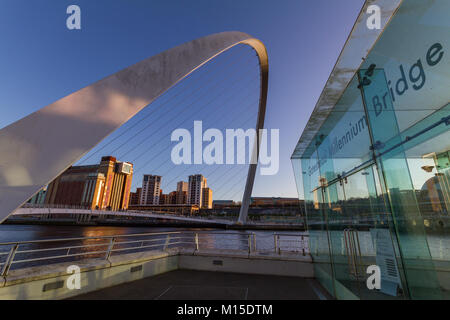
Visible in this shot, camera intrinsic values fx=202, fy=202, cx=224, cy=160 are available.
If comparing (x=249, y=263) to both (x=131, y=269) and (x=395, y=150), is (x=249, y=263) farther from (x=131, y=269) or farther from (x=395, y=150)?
(x=395, y=150)

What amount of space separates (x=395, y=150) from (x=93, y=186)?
64.8 m

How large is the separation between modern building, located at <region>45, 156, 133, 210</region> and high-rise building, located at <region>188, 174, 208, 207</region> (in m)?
35.6

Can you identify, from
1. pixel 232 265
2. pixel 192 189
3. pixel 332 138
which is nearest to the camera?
pixel 332 138

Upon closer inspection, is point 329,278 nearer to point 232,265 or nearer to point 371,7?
point 232,265

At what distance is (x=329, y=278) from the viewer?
10.7 ft

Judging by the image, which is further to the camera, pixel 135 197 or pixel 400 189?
pixel 135 197

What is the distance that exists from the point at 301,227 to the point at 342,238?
37.8 metres

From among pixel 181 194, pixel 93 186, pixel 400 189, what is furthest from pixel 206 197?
pixel 400 189

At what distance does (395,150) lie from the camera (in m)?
1.64

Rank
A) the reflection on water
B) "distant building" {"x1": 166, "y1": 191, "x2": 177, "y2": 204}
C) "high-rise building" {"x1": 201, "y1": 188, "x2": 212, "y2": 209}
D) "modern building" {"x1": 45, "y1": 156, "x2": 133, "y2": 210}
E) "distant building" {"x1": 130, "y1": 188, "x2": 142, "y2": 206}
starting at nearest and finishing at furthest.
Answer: the reflection on water < "modern building" {"x1": 45, "y1": 156, "x2": 133, "y2": 210} < "high-rise building" {"x1": 201, "y1": 188, "x2": 212, "y2": 209} < "distant building" {"x1": 166, "y1": 191, "x2": 177, "y2": 204} < "distant building" {"x1": 130, "y1": 188, "x2": 142, "y2": 206}

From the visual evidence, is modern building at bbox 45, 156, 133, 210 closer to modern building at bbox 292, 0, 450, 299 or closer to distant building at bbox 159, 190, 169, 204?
distant building at bbox 159, 190, 169, 204

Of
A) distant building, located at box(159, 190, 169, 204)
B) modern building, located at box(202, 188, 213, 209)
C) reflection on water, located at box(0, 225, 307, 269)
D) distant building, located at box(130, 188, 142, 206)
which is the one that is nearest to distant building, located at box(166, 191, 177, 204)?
distant building, located at box(159, 190, 169, 204)

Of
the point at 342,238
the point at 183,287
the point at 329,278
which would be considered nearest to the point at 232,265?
the point at 183,287

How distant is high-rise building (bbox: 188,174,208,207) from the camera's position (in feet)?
326
